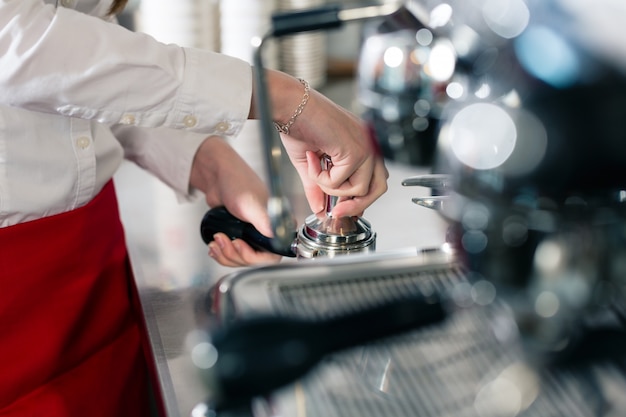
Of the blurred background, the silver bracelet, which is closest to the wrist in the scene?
the silver bracelet

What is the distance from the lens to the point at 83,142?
0.80m

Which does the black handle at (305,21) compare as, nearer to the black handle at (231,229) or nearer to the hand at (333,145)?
the hand at (333,145)

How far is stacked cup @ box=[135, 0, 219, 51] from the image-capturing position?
4.12 ft

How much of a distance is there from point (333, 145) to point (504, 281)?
25cm

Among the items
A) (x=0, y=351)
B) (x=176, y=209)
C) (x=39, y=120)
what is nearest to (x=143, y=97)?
(x=39, y=120)

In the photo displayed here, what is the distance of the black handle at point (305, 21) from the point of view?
50cm

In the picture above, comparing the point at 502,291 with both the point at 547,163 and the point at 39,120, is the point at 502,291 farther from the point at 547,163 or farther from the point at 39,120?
the point at 39,120

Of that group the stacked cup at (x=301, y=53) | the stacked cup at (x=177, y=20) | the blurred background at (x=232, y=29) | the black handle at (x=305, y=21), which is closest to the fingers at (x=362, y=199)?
the black handle at (x=305, y=21)

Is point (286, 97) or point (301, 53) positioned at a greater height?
point (286, 97)

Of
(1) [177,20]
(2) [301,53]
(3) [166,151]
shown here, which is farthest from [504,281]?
(2) [301,53]

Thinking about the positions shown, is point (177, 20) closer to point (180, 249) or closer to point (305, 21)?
point (180, 249)

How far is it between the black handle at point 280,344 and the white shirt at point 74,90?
0.28 m

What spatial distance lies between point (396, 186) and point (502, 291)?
24 centimetres

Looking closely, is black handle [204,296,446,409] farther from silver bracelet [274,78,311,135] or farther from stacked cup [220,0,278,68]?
stacked cup [220,0,278,68]
